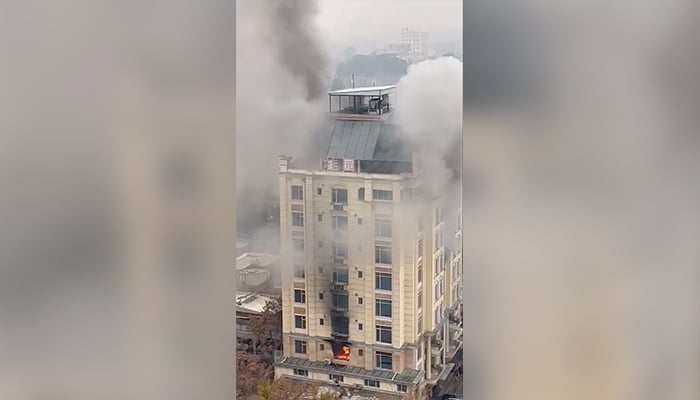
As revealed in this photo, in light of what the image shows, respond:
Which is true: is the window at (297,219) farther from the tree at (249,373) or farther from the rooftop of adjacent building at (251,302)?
the tree at (249,373)

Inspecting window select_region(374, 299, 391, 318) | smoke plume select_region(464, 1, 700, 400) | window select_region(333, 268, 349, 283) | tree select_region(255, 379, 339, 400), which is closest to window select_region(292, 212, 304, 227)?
window select_region(333, 268, 349, 283)

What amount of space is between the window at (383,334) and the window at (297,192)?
0.32 m

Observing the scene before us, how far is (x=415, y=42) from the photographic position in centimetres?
144

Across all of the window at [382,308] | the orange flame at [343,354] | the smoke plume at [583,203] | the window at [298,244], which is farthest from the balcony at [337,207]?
the smoke plume at [583,203]

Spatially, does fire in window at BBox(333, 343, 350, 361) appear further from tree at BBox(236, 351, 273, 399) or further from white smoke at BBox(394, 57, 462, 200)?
white smoke at BBox(394, 57, 462, 200)

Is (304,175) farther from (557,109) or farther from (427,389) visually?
(557,109)

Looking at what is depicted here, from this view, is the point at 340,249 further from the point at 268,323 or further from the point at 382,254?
the point at 268,323

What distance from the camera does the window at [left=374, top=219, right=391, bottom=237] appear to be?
60.1 inches

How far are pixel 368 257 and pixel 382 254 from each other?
30 millimetres

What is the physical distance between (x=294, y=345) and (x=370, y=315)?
20 centimetres

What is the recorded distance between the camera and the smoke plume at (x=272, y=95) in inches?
60.0

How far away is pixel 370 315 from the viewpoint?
62.4 inches

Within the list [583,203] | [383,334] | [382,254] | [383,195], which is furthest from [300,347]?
[583,203]

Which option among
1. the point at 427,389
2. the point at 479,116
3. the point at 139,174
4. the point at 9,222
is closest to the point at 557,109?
the point at 479,116
